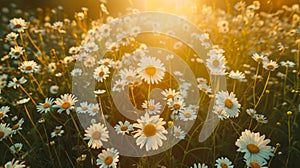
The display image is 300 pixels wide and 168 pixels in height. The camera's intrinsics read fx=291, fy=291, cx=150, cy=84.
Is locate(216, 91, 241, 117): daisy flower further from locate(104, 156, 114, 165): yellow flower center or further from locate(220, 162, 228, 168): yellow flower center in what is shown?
locate(104, 156, 114, 165): yellow flower center

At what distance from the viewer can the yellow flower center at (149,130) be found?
1656 mm

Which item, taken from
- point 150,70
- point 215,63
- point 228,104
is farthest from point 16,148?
point 215,63

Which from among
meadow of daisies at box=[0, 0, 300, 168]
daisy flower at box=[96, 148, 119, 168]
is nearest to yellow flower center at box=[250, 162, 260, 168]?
meadow of daisies at box=[0, 0, 300, 168]

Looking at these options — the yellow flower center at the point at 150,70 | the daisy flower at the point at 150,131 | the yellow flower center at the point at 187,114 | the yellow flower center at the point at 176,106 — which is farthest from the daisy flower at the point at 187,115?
the daisy flower at the point at 150,131

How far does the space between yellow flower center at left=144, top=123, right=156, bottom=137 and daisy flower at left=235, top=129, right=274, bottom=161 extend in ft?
1.50

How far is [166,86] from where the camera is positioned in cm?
306

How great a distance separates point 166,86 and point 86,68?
91 centimetres

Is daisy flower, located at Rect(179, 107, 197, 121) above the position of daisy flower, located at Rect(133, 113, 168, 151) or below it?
above

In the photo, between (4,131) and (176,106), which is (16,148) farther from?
(176,106)

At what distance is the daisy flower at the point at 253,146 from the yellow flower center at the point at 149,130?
0.46 metres

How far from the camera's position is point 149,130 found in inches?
65.4

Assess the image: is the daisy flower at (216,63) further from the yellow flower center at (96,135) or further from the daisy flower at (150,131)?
the yellow flower center at (96,135)

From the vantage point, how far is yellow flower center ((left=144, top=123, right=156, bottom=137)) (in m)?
1.66

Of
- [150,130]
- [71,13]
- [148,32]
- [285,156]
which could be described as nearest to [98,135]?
[150,130]
